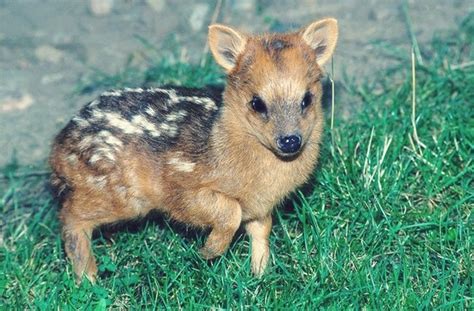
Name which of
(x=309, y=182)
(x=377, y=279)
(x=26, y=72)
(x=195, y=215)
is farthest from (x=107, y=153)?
(x=26, y=72)

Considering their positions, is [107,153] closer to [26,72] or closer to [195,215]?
[195,215]

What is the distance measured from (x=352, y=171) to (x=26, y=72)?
283cm

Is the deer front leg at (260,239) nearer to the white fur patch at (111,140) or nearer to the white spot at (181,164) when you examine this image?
the white spot at (181,164)

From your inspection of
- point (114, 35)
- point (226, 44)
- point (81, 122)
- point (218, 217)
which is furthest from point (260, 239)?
point (114, 35)

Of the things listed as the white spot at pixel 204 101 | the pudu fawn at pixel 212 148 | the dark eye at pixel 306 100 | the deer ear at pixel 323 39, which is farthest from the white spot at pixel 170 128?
the deer ear at pixel 323 39

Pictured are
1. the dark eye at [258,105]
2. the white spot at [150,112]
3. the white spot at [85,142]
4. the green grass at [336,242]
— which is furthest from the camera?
the white spot at [150,112]

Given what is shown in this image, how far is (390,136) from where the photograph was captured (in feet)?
19.9

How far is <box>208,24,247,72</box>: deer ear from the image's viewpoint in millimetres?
5340

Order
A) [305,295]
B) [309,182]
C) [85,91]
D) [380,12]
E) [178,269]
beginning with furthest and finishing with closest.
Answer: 1. [380,12]
2. [85,91]
3. [309,182]
4. [178,269]
5. [305,295]

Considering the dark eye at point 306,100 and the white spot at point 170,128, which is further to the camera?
the white spot at point 170,128

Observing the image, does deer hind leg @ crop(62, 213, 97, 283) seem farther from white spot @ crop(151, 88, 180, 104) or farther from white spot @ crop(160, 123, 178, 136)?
white spot @ crop(151, 88, 180, 104)

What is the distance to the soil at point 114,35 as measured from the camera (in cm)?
702

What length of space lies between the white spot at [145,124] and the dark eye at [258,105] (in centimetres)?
62

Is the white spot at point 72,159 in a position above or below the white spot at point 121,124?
below
